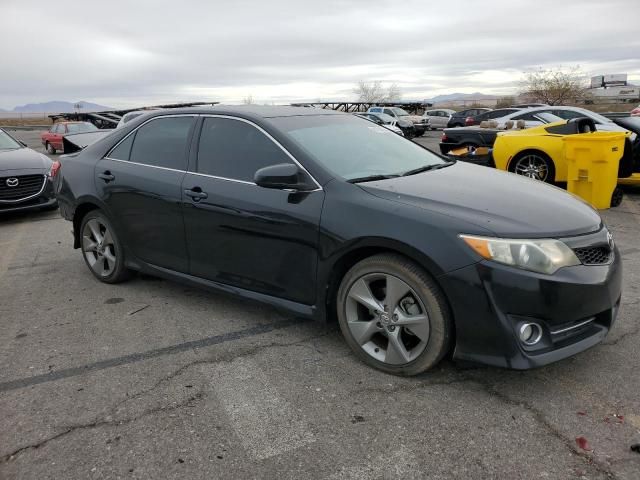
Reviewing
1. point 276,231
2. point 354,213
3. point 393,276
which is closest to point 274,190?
point 276,231

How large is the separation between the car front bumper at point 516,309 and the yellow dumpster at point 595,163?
559 centimetres

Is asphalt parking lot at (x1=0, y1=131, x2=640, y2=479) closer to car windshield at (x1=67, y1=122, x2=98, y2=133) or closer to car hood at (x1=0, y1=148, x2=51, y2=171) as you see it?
car hood at (x1=0, y1=148, x2=51, y2=171)

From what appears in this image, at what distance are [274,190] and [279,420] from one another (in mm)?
1459

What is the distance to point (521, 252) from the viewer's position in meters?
2.74

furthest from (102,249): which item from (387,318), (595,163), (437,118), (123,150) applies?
(437,118)

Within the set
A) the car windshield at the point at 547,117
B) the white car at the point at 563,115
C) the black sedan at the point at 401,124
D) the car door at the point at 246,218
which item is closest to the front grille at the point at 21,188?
the car door at the point at 246,218

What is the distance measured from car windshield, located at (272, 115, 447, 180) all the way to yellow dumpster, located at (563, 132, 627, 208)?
4.50 metres

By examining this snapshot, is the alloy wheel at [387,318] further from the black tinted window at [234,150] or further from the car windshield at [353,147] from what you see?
the black tinted window at [234,150]

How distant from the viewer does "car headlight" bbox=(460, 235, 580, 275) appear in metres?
2.73

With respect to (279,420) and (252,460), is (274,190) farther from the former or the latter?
(252,460)

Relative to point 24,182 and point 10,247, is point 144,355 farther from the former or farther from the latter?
point 24,182

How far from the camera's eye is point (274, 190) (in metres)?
3.51

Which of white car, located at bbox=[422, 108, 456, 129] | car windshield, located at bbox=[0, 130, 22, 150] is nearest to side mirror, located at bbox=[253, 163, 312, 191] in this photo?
car windshield, located at bbox=[0, 130, 22, 150]

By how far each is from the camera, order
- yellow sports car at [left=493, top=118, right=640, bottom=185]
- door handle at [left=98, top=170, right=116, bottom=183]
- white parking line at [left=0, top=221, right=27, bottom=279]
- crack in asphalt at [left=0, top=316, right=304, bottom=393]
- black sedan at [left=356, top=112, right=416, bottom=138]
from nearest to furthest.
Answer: crack in asphalt at [left=0, top=316, right=304, bottom=393]
door handle at [left=98, top=170, right=116, bottom=183]
white parking line at [left=0, top=221, right=27, bottom=279]
yellow sports car at [left=493, top=118, right=640, bottom=185]
black sedan at [left=356, top=112, right=416, bottom=138]
